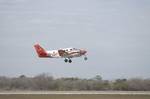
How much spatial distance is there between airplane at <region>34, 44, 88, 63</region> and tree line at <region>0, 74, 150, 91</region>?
5.81 meters

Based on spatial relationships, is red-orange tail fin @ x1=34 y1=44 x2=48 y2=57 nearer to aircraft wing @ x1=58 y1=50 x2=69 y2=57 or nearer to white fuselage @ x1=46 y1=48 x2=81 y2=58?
white fuselage @ x1=46 y1=48 x2=81 y2=58

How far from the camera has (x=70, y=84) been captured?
13250 cm

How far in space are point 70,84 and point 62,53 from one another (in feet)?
23.6

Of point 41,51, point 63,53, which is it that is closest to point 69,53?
point 63,53

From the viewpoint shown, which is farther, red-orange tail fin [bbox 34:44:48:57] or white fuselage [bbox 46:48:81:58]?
red-orange tail fin [bbox 34:44:48:57]

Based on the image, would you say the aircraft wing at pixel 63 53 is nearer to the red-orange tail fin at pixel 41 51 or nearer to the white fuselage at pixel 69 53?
the white fuselage at pixel 69 53

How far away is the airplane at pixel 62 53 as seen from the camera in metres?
126

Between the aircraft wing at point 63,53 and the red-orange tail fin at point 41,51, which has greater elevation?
the red-orange tail fin at point 41,51

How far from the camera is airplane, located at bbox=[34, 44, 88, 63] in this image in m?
126

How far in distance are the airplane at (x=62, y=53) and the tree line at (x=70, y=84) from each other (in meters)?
5.81

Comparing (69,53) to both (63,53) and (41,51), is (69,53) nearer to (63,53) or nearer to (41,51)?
(63,53)

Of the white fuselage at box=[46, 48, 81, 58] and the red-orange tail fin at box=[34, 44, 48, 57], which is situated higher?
the red-orange tail fin at box=[34, 44, 48, 57]
